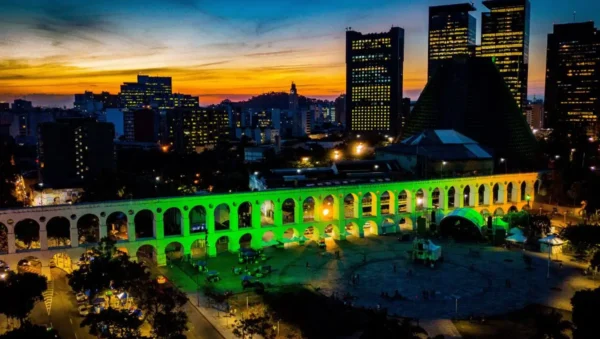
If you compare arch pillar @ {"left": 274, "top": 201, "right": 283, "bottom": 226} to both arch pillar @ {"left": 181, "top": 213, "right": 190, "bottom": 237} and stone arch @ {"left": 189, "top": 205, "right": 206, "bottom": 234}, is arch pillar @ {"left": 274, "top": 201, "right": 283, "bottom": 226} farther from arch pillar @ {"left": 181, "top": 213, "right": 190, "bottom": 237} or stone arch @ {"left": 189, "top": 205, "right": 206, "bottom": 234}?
arch pillar @ {"left": 181, "top": 213, "right": 190, "bottom": 237}

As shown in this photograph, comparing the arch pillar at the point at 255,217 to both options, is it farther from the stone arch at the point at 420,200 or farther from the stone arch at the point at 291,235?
the stone arch at the point at 420,200

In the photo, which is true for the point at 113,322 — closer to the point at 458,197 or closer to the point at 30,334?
the point at 30,334

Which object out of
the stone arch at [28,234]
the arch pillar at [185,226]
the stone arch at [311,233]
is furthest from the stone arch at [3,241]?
the stone arch at [311,233]

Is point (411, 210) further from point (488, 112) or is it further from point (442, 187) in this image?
point (488, 112)

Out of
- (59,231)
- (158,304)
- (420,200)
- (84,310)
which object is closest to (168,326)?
(158,304)

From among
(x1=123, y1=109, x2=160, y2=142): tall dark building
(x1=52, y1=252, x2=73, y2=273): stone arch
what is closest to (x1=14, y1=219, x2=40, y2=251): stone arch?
(x1=52, y1=252, x2=73, y2=273): stone arch

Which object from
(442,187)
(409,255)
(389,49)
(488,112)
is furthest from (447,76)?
(389,49)

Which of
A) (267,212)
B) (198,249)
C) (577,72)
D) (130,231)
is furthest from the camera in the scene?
(577,72)
